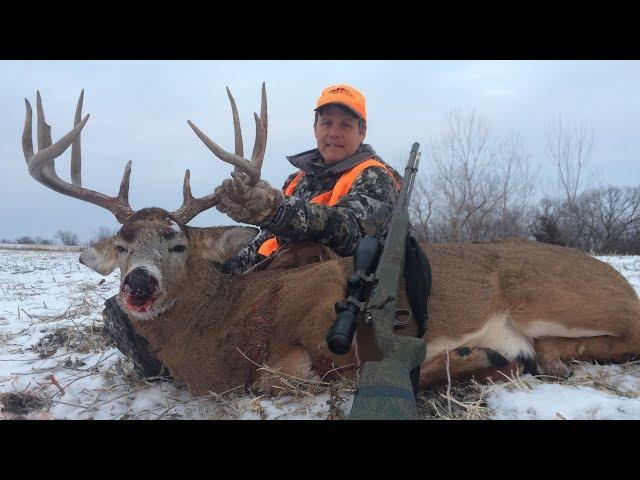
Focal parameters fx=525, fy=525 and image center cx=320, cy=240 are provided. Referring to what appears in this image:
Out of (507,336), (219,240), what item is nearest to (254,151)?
(219,240)

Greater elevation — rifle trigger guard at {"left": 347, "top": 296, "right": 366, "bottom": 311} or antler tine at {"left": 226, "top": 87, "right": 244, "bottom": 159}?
antler tine at {"left": 226, "top": 87, "right": 244, "bottom": 159}

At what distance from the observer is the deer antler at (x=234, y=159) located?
10.6 ft

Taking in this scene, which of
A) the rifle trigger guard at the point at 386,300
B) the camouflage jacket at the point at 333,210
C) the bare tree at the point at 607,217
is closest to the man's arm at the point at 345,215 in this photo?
the camouflage jacket at the point at 333,210

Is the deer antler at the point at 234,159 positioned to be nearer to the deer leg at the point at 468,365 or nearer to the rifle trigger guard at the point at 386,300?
the rifle trigger guard at the point at 386,300

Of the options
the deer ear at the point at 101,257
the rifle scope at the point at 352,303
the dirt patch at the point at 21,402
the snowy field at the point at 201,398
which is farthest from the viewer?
the deer ear at the point at 101,257

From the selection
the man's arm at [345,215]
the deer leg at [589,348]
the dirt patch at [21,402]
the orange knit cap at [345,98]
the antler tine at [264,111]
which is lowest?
the dirt patch at [21,402]

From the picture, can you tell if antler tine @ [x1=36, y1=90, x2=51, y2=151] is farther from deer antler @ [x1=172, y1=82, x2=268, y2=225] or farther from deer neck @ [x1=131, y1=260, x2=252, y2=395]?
deer neck @ [x1=131, y1=260, x2=252, y2=395]

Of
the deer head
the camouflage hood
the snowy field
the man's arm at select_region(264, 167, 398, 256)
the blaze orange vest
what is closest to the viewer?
the snowy field

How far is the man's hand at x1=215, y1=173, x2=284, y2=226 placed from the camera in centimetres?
309

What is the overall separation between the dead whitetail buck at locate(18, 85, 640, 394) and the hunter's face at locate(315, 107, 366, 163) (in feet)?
3.37

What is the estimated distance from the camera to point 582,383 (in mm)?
3025

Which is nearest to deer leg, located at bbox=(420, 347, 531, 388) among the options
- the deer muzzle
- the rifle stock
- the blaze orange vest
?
the rifle stock
